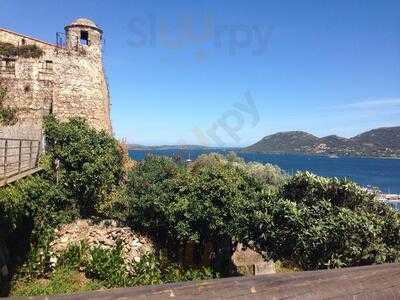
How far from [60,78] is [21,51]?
11.1 ft

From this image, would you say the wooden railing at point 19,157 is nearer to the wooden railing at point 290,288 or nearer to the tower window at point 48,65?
the tower window at point 48,65

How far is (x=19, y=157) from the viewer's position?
1766cm

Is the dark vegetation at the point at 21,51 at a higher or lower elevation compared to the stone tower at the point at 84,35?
lower

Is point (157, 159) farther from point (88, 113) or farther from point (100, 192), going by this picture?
point (88, 113)

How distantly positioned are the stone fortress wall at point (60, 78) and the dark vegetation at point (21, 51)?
0.30 meters

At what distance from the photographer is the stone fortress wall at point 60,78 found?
33.9m

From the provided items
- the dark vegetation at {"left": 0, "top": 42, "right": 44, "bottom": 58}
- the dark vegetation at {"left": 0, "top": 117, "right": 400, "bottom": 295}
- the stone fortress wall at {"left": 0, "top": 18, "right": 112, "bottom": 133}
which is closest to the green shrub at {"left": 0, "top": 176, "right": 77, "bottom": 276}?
the dark vegetation at {"left": 0, "top": 117, "right": 400, "bottom": 295}

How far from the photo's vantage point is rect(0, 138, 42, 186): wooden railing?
1767 cm

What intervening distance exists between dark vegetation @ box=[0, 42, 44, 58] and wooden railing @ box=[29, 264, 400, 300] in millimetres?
35187

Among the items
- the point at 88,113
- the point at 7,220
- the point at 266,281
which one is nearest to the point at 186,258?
the point at 7,220

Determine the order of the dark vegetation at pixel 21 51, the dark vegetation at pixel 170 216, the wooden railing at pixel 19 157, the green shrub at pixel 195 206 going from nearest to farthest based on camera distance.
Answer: the wooden railing at pixel 19 157 < the dark vegetation at pixel 170 216 < the green shrub at pixel 195 206 < the dark vegetation at pixel 21 51

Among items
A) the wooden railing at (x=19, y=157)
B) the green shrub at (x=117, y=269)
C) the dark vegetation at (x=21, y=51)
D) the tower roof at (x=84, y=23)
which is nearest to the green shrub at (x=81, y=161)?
the wooden railing at (x=19, y=157)

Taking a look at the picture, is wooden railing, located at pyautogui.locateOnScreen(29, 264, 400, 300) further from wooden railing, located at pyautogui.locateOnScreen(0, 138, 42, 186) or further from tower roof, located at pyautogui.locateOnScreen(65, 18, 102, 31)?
tower roof, located at pyautogui.locateOnScreen(65, 18, 102, 31)

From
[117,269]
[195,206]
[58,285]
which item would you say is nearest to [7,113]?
[117,269]
